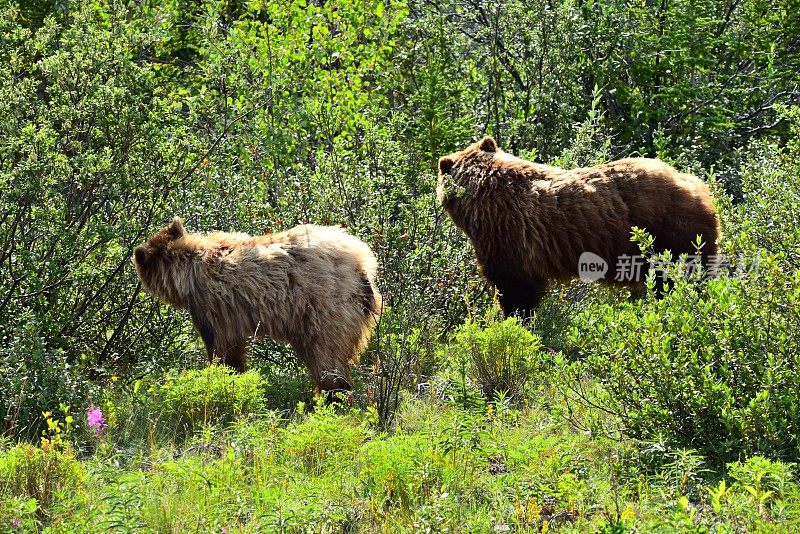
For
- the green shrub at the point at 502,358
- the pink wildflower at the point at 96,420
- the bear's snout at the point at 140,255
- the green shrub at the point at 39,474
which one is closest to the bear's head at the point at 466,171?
the green shrub at the point at 502,358

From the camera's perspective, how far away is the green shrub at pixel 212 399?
19.8 feet

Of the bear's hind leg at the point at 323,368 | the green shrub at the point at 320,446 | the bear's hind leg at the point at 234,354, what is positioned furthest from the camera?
the bear's hind leg at the point at 234,354

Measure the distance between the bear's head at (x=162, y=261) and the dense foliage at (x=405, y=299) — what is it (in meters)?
0.26

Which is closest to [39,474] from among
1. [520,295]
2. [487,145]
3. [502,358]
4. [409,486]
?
[409,486]

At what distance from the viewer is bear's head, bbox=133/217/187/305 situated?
22.5 feet

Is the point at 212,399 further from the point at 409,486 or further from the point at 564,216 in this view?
the point at 564,216

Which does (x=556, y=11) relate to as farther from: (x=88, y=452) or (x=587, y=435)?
(x=88, y=452)

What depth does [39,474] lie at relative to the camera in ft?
15.5

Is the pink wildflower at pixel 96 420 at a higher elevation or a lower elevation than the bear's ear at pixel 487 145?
lower

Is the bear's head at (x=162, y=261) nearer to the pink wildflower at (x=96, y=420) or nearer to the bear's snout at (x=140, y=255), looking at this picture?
the bear's snout at (x=140, y=255)

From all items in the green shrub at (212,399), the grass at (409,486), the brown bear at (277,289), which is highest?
the brown bear at (277,289)

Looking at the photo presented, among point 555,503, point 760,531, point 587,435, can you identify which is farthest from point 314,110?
point 760,531

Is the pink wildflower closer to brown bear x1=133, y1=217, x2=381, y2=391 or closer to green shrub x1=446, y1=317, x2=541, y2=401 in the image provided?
brown bear x1=133, y1=217, x2=381, y2=391

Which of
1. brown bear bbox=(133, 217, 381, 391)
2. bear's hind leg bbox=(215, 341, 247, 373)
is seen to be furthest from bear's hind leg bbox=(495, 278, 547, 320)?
bear's hind leg bbox=(215, 341, 247, 373)
